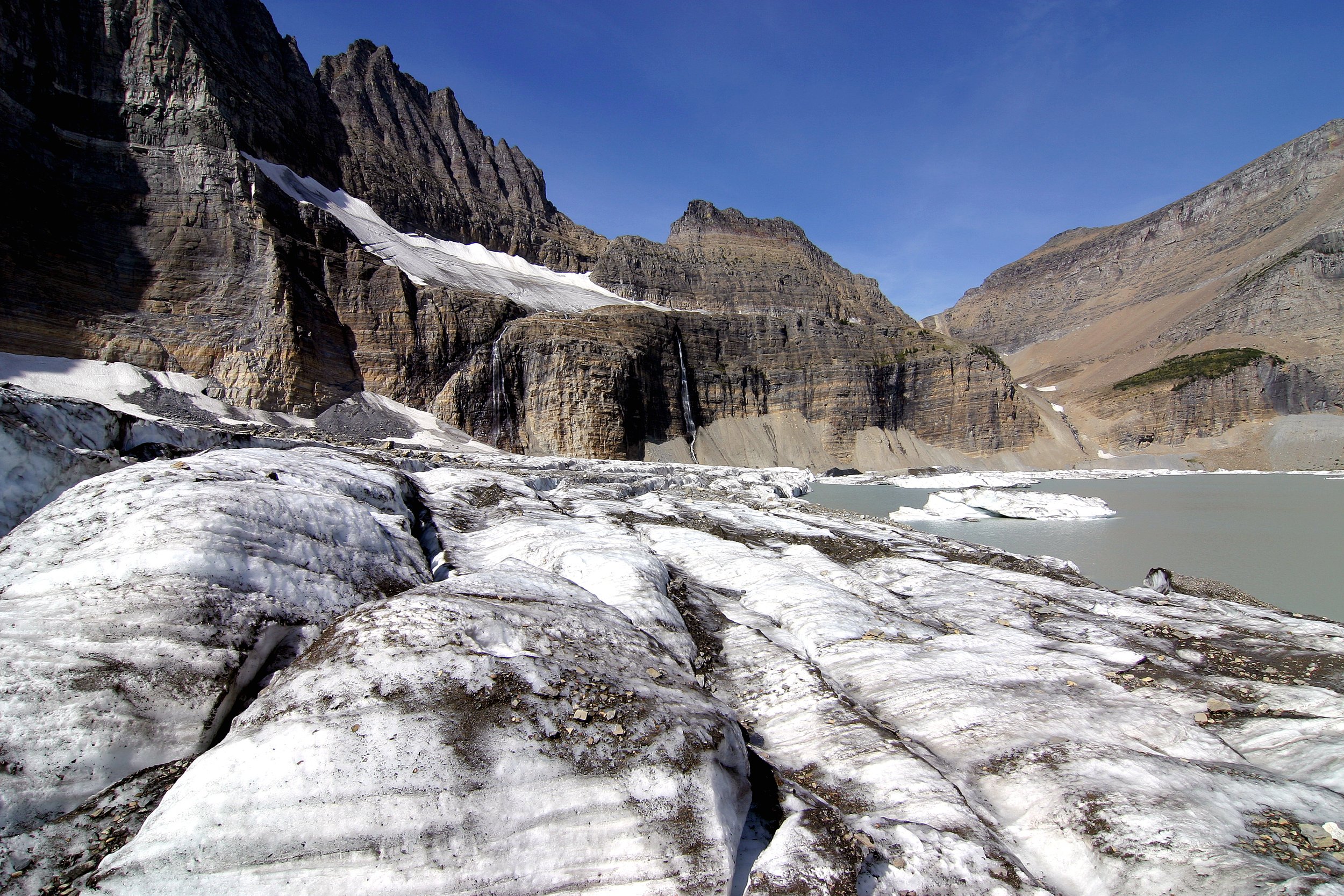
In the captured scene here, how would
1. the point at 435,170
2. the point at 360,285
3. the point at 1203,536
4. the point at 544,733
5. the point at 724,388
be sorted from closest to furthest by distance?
the point at 544,733, the point at 1203,536, the point at 360,285, the point at 724,388, the point at 435,170

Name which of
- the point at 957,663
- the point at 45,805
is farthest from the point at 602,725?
the point at 957,663

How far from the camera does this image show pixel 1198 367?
290 ft

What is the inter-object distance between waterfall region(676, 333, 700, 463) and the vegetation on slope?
255ft

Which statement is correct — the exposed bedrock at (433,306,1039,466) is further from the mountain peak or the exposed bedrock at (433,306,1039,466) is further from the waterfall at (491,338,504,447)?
the mountain peak

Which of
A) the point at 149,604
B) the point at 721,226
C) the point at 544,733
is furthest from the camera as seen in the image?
the point at 721,226

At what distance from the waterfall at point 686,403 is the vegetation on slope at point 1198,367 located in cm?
7762

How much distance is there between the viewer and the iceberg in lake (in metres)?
28.3

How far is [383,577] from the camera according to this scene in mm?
5828

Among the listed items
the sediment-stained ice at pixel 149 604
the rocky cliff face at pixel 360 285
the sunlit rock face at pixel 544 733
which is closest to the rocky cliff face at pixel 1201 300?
the rocky cliff face at pixel 360 285

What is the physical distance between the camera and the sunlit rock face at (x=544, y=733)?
2951 millimetres

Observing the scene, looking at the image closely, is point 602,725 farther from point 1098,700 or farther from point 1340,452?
point 1340,452

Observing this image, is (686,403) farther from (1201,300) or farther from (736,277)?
(1201,300)

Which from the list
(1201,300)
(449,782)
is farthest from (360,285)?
(1201,300)

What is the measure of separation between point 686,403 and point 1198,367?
83.6 metres
